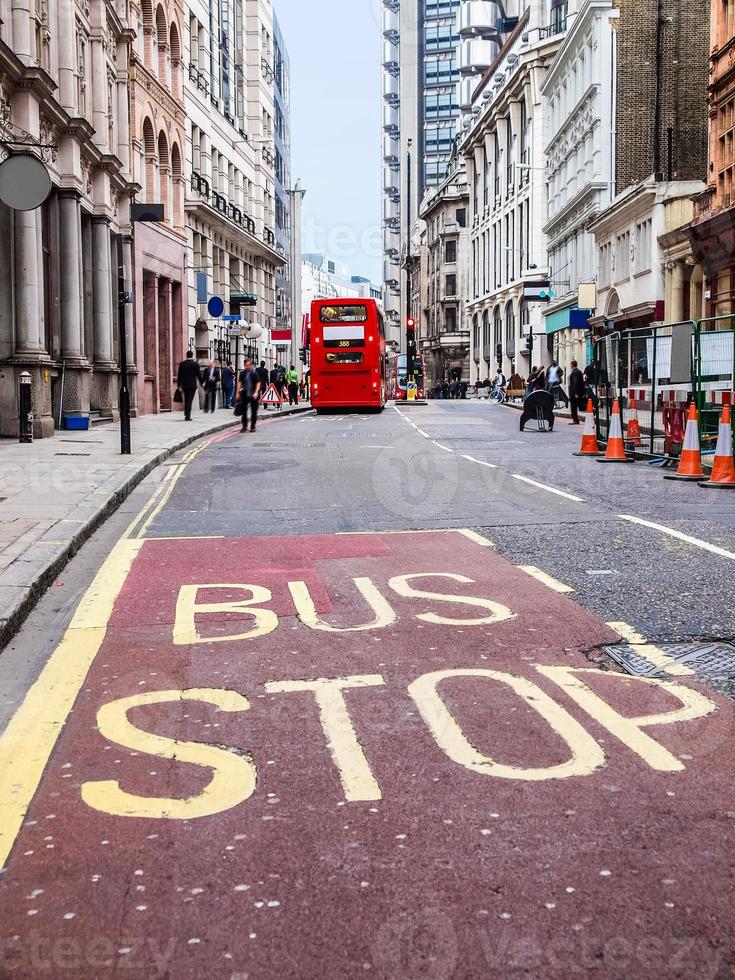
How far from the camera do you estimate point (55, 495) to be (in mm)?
12312

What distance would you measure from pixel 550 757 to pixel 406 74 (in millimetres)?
167413

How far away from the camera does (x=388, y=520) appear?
36.7ft

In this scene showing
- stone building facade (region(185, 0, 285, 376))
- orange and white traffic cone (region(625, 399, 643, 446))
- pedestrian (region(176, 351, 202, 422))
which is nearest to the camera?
orange and white traffic cone (region(625, 399, 643, 446))

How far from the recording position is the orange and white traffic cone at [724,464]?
13984mm

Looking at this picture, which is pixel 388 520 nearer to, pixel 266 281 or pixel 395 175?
pixel 266 281

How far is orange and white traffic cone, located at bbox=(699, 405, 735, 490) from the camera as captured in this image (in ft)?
45.9

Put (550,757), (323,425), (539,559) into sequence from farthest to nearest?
1. (323,425)
2. (539,559)
3. (550,757)

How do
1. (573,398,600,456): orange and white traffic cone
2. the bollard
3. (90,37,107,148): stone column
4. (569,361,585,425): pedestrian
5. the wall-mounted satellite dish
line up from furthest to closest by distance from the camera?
(569,361,585,425): pedestrian < (90,37,107,148): stone column < the bollard < (573,398,600,456): orange and white traffic cone < the wall-mounted satellite dish

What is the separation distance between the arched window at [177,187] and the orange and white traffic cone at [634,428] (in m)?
25.5

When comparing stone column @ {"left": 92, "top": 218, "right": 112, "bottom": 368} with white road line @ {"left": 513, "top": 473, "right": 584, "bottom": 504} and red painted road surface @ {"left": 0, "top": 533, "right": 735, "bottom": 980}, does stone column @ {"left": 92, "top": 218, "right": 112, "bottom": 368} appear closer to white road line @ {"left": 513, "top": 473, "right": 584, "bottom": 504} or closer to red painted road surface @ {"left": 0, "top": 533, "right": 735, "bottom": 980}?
white road line @ {"left": 513, "top": 473, "right": 584, "bottom": 504}

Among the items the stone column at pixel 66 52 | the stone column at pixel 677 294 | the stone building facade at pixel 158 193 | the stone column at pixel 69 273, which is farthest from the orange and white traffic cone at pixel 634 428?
the stone column at pixel 677 294

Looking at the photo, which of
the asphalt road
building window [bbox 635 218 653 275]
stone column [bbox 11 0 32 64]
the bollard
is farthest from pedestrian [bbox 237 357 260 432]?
building window [bbox 635 218 653 275]

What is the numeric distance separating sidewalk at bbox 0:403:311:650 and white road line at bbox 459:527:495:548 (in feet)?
10.7

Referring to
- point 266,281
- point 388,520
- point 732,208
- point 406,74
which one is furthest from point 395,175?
point 388,520
